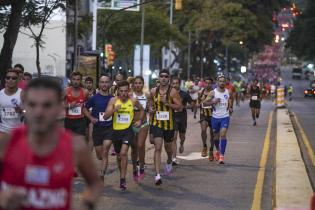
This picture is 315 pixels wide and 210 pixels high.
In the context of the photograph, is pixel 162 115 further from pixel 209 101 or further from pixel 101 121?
pixel 209 101

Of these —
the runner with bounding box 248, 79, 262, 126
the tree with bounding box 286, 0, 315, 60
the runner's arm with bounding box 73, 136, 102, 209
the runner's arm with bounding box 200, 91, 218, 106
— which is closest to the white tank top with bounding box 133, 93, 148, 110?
the runner's arm with bounding box 200, 91, 218, 106

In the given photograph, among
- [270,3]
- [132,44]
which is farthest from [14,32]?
[270,3]

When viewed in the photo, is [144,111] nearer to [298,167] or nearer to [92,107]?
[92,107]

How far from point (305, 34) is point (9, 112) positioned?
7686cm

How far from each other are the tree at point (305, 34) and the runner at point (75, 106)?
7307 cm

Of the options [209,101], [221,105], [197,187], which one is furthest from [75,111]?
[221,105]

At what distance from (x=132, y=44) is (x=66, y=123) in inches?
1616

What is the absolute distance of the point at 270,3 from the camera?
231 ft

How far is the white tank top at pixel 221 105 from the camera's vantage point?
14.9 m

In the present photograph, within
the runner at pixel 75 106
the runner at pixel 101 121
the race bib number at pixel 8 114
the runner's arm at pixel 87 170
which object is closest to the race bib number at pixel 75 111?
the runner at pixel 75 106

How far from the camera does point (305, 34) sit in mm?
84812

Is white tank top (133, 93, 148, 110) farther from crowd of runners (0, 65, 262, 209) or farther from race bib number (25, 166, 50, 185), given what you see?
race bib number (25, 166, 50, 185)

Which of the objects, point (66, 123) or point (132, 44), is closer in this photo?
point (66, 123)

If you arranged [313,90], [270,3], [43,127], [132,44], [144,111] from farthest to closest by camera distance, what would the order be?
[313,90] → [270,3] → [132,44] → [144,111] → [43,127]
